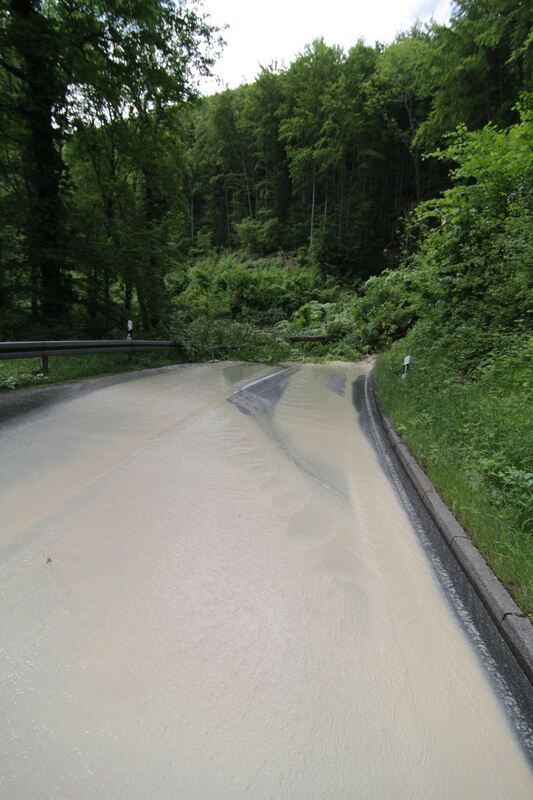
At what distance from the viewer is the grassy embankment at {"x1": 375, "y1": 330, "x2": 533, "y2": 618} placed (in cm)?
286

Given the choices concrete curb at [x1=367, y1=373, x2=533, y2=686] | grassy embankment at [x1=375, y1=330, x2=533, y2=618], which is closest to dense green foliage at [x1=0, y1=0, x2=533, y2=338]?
grassy embankment at [x1=375, y1=330, x2=533, y2=618]

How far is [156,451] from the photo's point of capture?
4.48 metres

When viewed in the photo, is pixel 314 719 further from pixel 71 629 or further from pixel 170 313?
pixel 170 313

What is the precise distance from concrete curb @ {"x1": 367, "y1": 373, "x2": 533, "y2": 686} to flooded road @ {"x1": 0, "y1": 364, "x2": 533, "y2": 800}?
209 mm

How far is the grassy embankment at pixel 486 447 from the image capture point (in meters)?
2.86

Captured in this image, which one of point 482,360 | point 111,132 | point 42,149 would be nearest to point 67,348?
point 42,149

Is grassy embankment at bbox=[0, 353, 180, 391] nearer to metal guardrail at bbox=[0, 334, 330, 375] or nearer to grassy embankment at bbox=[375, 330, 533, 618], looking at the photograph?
metal guardrail at bbox=[0, 334, 330, 375]

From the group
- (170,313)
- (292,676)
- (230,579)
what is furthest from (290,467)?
(170,313)

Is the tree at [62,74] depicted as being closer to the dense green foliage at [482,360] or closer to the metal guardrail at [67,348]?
the metal guardrail at [67,348]

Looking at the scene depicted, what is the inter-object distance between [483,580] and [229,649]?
170cm

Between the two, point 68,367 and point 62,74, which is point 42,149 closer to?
point 62,74

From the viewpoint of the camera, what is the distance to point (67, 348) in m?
8.55

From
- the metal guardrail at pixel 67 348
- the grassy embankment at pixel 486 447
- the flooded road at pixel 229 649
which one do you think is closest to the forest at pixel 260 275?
the grassy embankment at pixel 486 447

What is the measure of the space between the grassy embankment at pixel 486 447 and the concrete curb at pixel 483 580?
0.21ft
